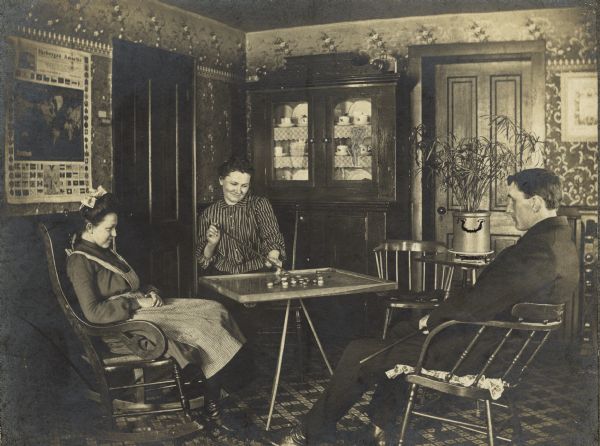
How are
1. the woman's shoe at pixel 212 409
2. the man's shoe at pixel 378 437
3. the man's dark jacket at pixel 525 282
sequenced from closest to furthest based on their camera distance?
the man's dark jacket at pixel 525 282, the man's shoe at pixel 378 437, the woman's shoe at pixel 212 409

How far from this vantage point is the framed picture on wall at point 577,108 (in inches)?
220

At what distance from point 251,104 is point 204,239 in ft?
7.17

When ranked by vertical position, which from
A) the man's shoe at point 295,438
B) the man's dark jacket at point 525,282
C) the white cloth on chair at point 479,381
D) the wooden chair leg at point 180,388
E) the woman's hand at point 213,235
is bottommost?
the man's shoe at point 295,438

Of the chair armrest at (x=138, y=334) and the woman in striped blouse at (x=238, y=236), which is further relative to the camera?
the woman in striped blouse at (x=238, y=236)

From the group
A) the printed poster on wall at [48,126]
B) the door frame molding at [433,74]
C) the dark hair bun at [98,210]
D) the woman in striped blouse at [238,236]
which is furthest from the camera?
the door frame molding at [433,74]

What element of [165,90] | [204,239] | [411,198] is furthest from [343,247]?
[165,90]

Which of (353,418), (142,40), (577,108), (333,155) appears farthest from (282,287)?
(577,108)

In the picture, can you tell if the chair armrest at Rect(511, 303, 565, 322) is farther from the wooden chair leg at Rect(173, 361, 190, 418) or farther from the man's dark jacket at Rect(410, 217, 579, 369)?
the wooden chair leg at Rect(173, 361, 190, 418)

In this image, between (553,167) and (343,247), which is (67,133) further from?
(553,167)

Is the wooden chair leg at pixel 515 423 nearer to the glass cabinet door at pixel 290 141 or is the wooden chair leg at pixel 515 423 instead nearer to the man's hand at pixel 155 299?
the man's hand at pixel 155 299

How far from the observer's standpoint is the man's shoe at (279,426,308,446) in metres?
3.31

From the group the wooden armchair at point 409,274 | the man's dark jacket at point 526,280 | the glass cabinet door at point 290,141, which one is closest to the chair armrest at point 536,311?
the man's dark jacket at point 526,280

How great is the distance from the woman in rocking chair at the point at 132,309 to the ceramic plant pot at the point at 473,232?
181 centimetres

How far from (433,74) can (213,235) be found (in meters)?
2.84
